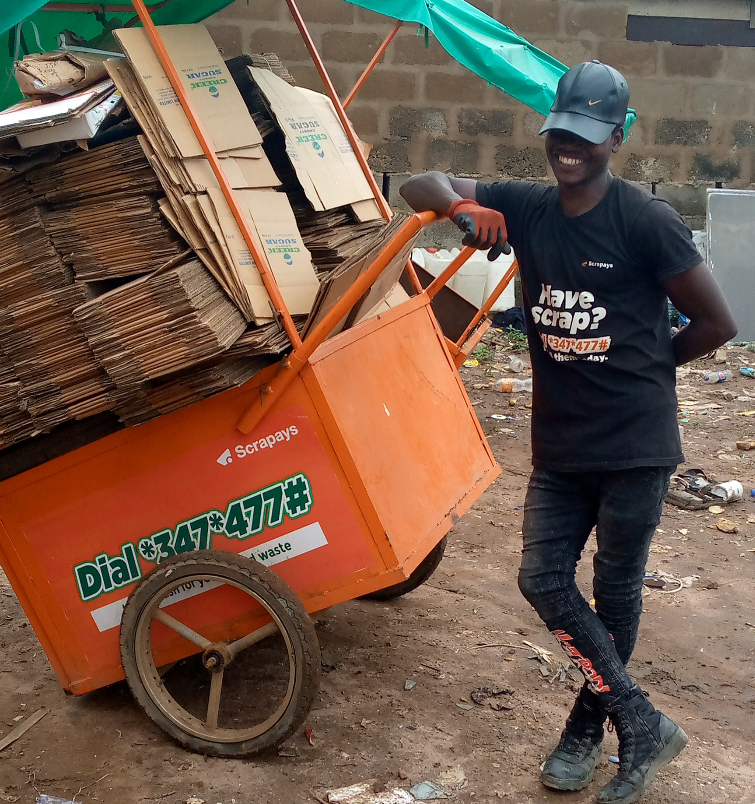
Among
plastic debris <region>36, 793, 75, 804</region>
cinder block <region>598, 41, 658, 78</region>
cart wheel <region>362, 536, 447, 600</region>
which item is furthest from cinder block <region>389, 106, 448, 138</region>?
plastic debris <region>36, 793, 75, 804</region>

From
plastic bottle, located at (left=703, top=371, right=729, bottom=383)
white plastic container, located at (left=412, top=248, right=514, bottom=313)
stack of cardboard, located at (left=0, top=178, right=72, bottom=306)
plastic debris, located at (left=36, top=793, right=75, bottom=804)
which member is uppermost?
stack of cardboard, located at (left=0, top=178, right=72, bottom=306)

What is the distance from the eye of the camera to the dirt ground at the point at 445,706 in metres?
2.51

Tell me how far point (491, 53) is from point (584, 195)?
2.32 meters

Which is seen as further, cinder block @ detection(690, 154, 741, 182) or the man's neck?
cinder block @ detection(690, 154, 741, 182)

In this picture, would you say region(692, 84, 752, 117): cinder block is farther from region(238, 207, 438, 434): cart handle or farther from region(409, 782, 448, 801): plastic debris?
region(409, 782, 448, 801): plastic debris

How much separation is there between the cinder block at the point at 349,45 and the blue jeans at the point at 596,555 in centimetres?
623

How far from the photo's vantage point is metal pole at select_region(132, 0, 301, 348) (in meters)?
2.41

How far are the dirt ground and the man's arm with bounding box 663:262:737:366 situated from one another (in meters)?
1.33

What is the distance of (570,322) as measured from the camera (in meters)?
2.25

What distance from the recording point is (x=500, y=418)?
6320mm

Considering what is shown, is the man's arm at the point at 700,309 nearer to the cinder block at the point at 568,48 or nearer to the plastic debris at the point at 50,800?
the plastic debris at the point at 50,800

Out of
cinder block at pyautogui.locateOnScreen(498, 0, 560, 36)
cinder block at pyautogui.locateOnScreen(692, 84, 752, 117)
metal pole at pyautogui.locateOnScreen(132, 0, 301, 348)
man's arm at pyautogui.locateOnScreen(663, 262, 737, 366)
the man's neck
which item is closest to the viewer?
man's arm at pyautogui.locateOnScreen(663, 262, 737, 366)

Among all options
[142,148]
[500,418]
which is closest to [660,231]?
[142,148]

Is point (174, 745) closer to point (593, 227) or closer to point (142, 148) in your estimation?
point (142, 148)
